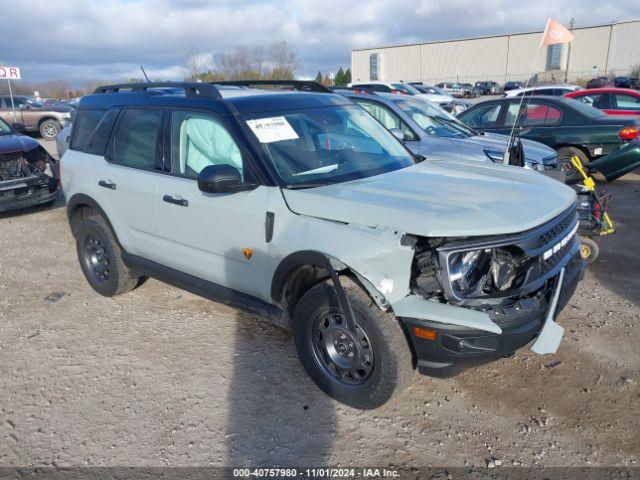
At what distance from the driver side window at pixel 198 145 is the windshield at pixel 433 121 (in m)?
4.29

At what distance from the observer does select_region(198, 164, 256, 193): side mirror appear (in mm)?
3193

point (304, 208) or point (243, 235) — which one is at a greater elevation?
point (304, 208)

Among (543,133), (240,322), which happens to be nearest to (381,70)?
(543,133)

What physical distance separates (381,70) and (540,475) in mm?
80407

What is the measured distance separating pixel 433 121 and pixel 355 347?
17.9ft

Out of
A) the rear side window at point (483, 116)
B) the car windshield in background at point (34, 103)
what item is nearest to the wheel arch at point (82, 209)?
the rear side window at point (483, 116)

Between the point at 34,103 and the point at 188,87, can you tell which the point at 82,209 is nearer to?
the point at 188,87

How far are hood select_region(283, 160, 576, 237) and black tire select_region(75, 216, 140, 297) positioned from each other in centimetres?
228

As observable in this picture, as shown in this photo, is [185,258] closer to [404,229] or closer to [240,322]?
[240,322]

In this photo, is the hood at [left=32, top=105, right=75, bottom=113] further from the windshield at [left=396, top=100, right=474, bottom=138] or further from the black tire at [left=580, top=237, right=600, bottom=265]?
the black tire at [left=580, top=237, right=600, bottom=265]

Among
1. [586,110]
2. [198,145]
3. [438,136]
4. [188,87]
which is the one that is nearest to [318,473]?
[198,145]

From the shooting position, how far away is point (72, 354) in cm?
400

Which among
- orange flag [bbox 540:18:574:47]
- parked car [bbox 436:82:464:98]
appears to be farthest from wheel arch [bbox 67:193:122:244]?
parked car [bbox 436:82:464:98]

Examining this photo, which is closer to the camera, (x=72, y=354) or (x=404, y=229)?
(x=404, y=229)
